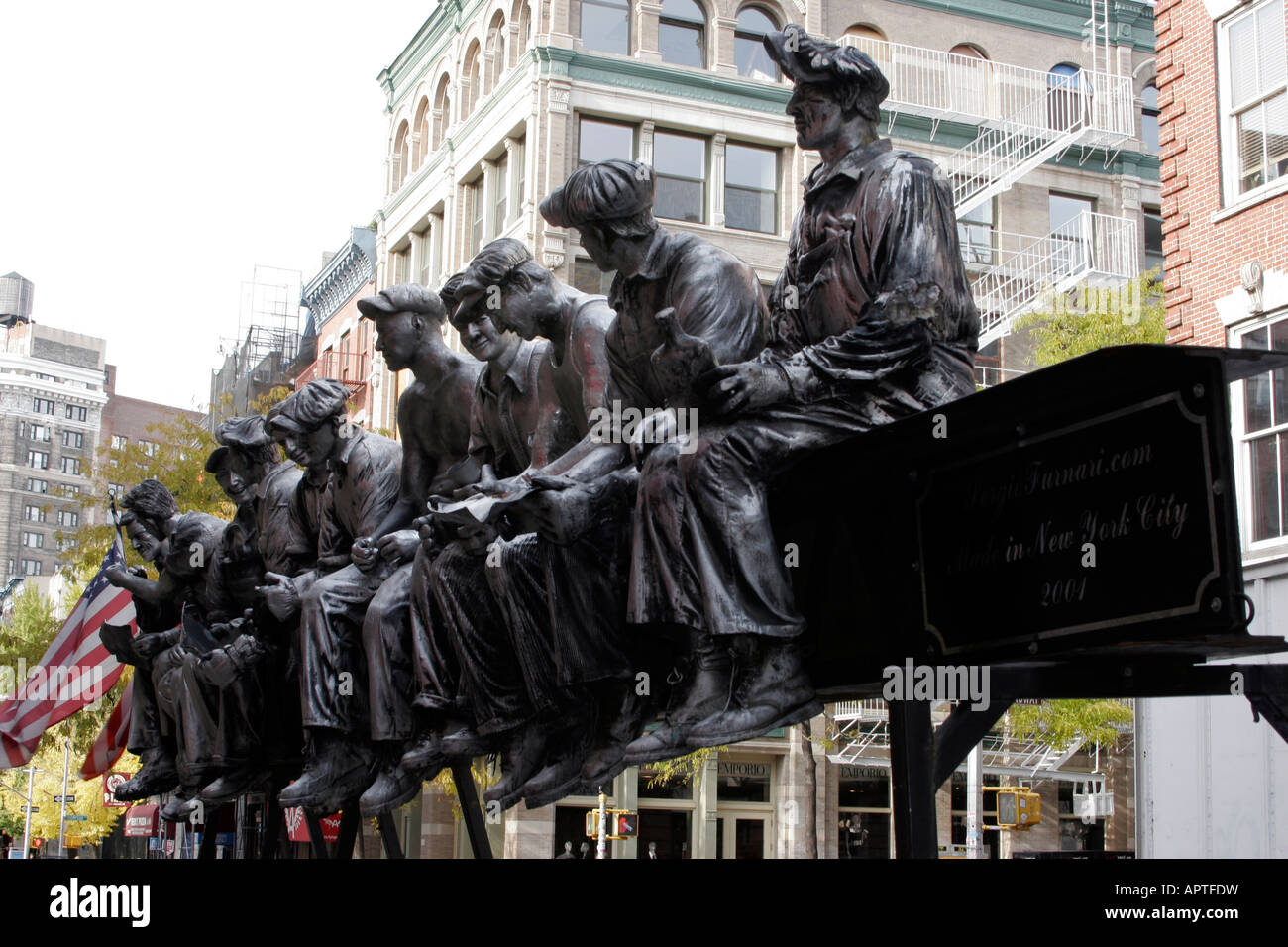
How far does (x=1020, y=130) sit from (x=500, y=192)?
1041 centimetres

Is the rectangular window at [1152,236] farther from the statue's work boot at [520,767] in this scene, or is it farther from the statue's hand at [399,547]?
the statue's work boot at [520,767]

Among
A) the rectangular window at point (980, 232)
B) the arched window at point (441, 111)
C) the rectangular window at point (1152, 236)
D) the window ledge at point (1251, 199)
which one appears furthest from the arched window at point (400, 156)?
the window ledge at point (1251, 199)

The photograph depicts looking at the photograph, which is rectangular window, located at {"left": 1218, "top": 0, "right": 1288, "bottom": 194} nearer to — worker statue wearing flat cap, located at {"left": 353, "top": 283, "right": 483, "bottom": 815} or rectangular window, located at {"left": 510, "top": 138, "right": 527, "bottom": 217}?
worker statue wearing flat cap, located at {"left": 353, "top": 283, "right": 483, "bottom": 815}

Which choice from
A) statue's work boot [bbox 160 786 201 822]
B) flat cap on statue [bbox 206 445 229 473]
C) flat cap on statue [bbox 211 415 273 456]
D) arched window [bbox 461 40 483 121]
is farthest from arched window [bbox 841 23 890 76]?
statue's work boot [bbox 160 786 201 822]

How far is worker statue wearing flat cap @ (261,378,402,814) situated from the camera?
6.52 meters

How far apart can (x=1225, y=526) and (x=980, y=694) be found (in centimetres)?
91

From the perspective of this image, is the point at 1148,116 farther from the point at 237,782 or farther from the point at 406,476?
the point at 406,476

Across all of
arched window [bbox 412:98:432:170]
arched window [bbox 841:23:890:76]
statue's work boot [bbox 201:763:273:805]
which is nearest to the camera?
statue's work boot [bbox 201:763:273:805]

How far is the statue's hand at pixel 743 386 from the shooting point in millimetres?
4328

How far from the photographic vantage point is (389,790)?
242 inches

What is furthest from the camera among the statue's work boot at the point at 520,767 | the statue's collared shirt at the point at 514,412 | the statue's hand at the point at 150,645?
the statue's hand at the point at 150,645

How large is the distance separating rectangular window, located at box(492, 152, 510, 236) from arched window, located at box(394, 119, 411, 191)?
6820mm

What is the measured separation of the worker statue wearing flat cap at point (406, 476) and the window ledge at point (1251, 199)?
1200cm

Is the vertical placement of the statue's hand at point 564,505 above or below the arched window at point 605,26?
below
